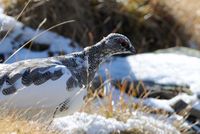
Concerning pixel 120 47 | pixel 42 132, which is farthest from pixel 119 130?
pixel 42 132

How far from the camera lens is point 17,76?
5.31m

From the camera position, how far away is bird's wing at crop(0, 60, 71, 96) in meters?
5.27

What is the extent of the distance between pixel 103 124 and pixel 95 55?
0.60 meters

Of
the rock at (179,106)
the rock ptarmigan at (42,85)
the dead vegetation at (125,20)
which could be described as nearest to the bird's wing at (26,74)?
the rock ptarmigan at (42,85)

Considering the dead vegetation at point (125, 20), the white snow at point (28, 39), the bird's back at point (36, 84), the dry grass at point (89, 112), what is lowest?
the dead vegetation at point (125, 20)

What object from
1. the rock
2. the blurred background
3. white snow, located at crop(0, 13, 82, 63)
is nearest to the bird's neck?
the blurred background

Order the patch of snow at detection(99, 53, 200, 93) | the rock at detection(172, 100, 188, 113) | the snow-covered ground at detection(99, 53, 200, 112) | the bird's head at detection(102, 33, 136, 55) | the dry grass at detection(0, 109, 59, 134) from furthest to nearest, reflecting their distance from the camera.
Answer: the patch of snow at detection(99, 53, 200, 93)
the snow-covered ground at detection(99, 53, 200, 112)
the rock at detection(172, 100, 188, 113)
the bird's head at detection(102, 33, 136, 55)
the dry grass at detection(0, 109, 59, 134)

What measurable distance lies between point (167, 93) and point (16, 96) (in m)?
4.02

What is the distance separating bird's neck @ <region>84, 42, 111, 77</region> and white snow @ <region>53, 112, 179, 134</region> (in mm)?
468

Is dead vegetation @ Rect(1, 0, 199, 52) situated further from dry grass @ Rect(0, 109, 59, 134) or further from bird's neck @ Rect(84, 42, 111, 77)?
dry grass @ Rect(0, 109, 59, 134)

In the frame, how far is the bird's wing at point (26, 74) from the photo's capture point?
17.3 ft

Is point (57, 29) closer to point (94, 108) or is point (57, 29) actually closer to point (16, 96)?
point (94, 108)

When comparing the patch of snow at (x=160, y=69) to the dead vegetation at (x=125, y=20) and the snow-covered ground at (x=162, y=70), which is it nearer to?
the snow-covered ground at (x=162, y=70)

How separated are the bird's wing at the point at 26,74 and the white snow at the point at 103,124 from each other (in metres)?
0.54
